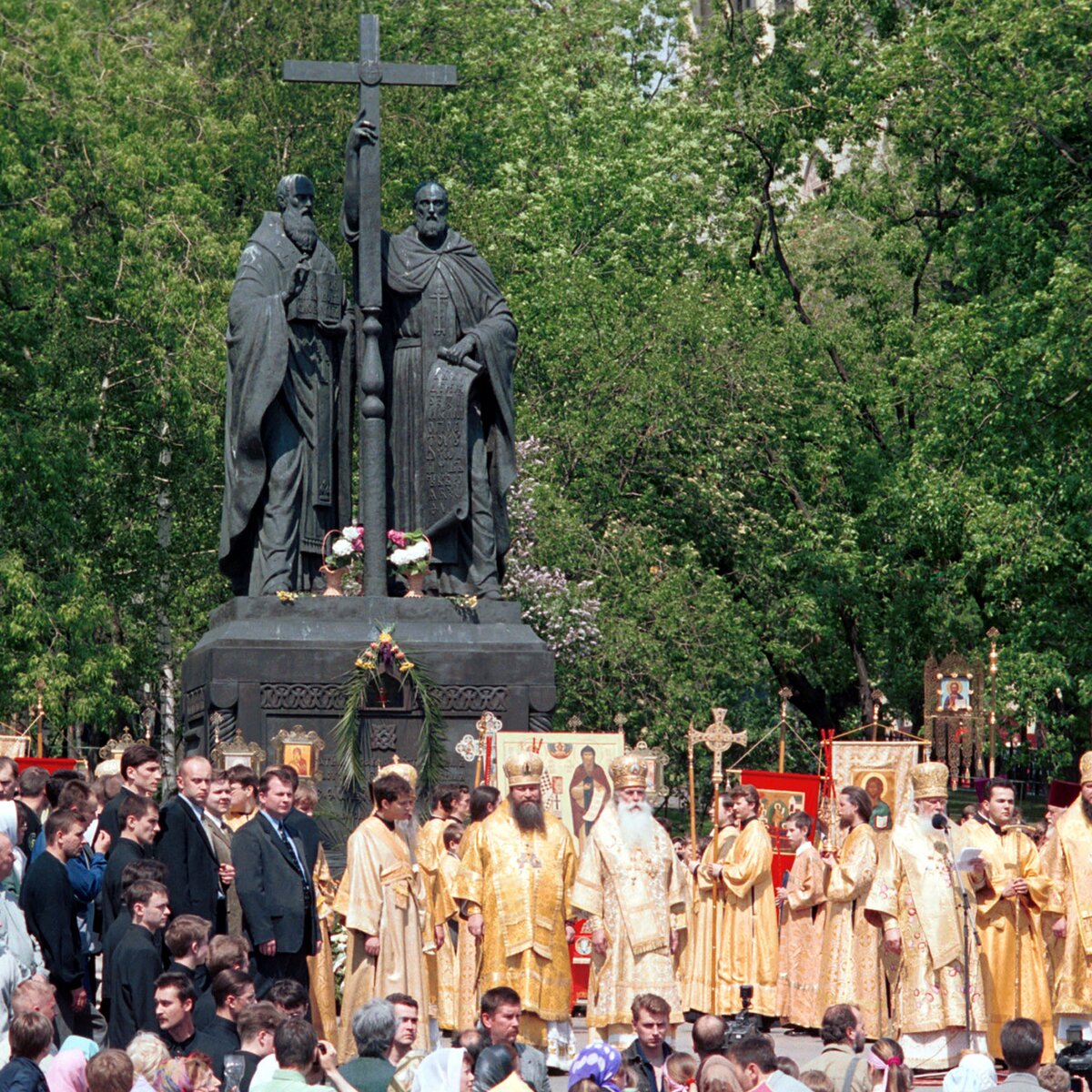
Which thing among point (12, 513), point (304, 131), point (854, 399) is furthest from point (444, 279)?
point (304, 131)

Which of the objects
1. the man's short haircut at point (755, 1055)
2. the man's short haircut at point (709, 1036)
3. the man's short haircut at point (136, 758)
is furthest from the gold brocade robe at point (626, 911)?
the man's short haircut at point (755, 1055)

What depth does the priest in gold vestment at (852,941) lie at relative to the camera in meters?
14.7

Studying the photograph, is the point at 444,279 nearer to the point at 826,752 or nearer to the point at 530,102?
the point at 826,752

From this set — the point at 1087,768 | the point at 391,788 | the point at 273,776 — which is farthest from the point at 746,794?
the point at 273,776

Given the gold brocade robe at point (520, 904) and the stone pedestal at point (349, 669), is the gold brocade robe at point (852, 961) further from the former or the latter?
the stone pedestal at point (349, 669)

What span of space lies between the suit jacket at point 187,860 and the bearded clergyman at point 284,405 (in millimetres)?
5855

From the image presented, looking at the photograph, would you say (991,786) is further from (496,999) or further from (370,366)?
(370,366)

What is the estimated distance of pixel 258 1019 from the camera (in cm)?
925

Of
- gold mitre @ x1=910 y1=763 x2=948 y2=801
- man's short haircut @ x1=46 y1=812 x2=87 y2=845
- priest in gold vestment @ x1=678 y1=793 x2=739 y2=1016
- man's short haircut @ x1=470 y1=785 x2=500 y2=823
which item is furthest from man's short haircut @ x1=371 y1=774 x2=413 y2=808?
priest in gold vestment @ x1=678 y1=793 x2=739 y2=1016

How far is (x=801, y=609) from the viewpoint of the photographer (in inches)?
1245

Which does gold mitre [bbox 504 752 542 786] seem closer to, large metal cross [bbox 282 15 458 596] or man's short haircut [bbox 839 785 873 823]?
man's short haircut [bbox 839 785 873 823]

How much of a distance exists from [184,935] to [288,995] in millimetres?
508

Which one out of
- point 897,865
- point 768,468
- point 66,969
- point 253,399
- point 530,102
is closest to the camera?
point 66,969

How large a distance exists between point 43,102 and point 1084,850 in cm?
1885
